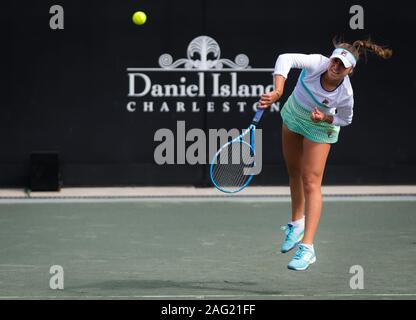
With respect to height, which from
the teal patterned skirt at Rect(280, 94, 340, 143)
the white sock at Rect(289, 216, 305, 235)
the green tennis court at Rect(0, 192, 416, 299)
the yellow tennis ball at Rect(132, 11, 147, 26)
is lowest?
the green tennis court at Rect(0, 192, 416, 299)

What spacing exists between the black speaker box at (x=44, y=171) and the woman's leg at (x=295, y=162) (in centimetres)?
525

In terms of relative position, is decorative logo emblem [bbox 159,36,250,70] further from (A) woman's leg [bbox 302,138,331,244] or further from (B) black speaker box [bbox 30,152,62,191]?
(A) woman's leg [bbox 302,138,331,244]

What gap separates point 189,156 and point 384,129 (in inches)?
92.7

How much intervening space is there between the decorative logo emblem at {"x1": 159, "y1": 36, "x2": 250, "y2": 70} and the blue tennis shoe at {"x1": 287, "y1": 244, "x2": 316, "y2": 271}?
586 centimetres

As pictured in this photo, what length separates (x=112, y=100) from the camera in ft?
42.6

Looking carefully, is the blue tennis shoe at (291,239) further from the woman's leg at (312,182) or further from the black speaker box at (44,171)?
the black speaker box at (44,171)

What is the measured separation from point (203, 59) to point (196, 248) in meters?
4.39

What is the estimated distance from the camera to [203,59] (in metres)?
13.0

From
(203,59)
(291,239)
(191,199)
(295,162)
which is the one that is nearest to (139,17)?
(203,59)

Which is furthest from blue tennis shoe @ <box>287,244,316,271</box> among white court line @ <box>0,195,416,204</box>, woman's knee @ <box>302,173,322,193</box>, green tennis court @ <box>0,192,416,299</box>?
white court line @ <box>0,195,416,204</box>

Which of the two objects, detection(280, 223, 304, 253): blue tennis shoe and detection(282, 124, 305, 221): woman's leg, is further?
detection(280, 223, 304, 253): blue tennis shoe

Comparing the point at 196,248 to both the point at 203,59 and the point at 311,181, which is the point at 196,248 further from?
the point at 203,59

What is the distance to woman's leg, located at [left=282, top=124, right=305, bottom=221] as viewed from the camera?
7727 mm

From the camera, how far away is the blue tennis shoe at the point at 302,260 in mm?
7332
